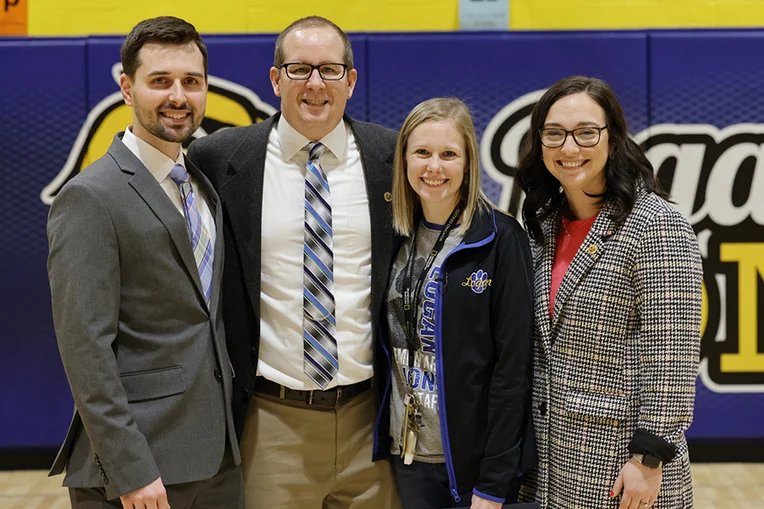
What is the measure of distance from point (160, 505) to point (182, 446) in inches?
5.9

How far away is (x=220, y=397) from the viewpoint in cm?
204

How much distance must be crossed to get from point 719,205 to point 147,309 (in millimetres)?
3397

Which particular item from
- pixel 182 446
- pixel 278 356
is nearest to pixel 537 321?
pixel 278 356

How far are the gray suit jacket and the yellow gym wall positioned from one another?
257cm

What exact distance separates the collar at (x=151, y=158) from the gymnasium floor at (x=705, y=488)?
2485mm

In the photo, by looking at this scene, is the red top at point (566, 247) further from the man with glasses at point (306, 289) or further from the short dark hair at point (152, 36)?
the short dark hair at point (152, 36)

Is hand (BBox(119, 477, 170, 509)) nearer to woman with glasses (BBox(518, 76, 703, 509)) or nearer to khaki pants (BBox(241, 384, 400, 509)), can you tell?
khaki pants (BBox(241, 384, 400, 509))

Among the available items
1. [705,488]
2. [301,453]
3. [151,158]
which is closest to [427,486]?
[301,453]

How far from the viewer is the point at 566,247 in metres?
2.09

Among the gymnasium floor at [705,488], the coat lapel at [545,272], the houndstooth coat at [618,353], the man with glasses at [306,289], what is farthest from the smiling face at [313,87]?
the gymnasium floor at [705,488]

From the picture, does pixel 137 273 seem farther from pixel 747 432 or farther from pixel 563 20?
pixel 747 432

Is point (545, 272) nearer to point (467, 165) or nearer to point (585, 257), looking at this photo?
point (585, 257)

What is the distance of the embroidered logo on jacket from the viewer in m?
2.04

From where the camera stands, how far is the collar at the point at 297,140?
2.30 metres
